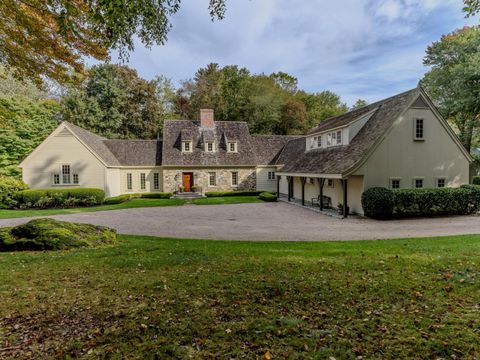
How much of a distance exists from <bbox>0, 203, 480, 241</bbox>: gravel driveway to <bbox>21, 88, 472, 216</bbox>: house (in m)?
2.69

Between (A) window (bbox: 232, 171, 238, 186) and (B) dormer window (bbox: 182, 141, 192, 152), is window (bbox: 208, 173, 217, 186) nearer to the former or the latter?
(A) window (bbox: 232, 171, 238, 186)

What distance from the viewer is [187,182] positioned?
92.8ft

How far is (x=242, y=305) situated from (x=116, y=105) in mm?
38650

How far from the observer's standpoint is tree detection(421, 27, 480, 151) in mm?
22547

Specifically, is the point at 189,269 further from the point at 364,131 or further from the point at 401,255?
the point at 364,131

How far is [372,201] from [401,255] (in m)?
7.43

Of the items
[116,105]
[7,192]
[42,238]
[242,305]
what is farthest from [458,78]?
[116,105]

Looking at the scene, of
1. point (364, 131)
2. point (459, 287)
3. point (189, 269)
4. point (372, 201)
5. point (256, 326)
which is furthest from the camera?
point (364, 131)

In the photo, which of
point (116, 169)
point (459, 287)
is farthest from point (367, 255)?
point (116, 169)

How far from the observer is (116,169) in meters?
26.7

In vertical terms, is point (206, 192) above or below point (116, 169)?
below

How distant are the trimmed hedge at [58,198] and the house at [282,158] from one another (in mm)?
2040

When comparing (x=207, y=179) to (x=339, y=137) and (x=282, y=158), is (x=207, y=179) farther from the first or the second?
(x=339, y=137)

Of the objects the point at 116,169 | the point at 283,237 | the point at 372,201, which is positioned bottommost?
the point at 283,237
